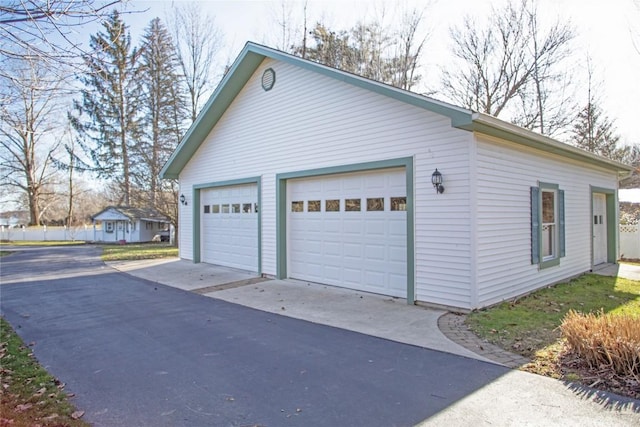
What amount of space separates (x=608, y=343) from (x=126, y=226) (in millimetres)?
33559

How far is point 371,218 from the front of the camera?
855 centimetres

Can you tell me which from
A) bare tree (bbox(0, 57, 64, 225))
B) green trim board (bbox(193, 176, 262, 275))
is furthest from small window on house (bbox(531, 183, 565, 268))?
bare tree (bbox(0, 57, 64, 225))

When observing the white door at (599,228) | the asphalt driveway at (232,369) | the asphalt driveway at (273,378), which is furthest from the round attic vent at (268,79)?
the white door at (599,228)

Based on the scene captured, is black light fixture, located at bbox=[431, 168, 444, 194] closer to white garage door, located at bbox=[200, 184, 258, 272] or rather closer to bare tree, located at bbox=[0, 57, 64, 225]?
bare tree, located at bbox=[0, 57, 64, 225]

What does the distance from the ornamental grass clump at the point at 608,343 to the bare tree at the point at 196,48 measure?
22562mm

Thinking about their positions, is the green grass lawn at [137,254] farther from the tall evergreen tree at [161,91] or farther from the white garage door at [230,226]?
the tall evergreen tree at [161,91]

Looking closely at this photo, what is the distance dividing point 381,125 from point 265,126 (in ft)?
12.9

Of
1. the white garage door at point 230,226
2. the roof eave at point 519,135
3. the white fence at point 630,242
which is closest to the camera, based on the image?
the roof eave at point 519,135

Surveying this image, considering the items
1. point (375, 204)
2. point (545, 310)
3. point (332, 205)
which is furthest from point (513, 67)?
point (545, 310)

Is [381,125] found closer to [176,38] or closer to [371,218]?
[371,218]

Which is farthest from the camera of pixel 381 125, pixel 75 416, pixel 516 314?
pixel 381 125

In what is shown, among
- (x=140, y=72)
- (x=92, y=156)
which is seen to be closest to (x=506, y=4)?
(x=140, y=72)

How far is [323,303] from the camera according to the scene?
778 cm

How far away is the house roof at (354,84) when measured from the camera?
6531 millimetres
